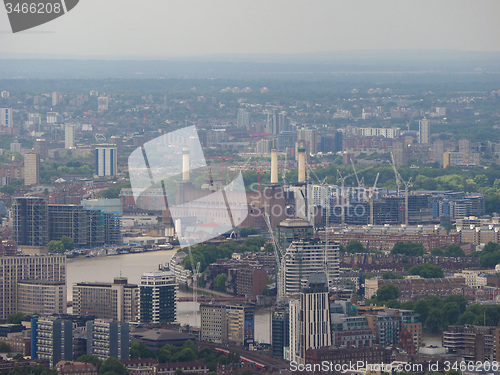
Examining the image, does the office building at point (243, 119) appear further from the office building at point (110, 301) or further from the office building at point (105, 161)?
the office building at point (110, 301)

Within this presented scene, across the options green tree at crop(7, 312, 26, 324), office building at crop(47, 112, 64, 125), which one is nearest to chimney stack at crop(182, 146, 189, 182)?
green tree at crop(7, 312, 26, 324)

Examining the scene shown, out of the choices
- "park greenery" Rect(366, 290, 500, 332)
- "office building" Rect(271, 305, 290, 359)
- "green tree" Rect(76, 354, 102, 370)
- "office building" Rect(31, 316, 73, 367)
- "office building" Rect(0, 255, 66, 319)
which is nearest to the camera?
"green tree" Rect(76, 354, 102, 370)

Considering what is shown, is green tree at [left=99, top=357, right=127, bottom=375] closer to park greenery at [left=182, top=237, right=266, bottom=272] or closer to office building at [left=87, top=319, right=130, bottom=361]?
office building at [left=87, top=319, right=130, bottom=361]

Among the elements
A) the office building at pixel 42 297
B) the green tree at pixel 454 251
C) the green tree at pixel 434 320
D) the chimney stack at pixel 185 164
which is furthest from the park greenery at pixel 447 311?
the chimney stack at pixel 185 164

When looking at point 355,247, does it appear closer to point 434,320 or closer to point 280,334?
point 434,320

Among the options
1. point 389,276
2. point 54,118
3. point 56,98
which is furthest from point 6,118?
point 389,276
